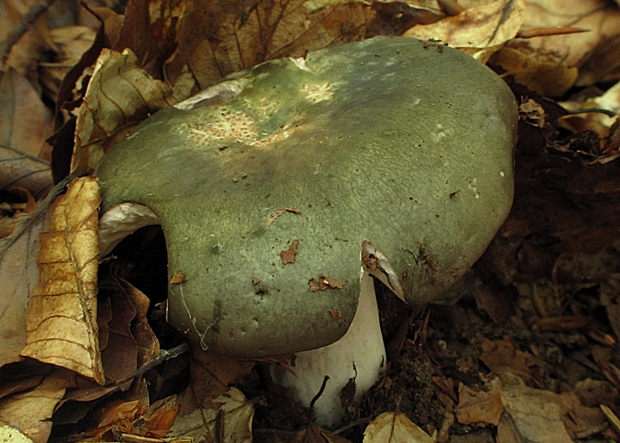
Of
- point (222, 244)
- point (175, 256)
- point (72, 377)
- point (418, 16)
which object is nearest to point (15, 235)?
point (72, 377)

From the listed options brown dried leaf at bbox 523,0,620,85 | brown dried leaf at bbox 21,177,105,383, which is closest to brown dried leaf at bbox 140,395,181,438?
brown dried leaf at bbox 21,177,105,383

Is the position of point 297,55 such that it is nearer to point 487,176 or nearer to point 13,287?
point 487,176

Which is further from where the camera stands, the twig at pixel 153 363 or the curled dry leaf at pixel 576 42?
the curled dry leaf at pixel 576 42

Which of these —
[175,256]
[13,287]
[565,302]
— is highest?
[175,256]

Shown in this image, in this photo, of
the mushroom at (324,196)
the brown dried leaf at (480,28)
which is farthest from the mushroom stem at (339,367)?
the brown dried leaf at (480,28)

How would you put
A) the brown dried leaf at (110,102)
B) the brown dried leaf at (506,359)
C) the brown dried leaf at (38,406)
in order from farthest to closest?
the brown dried leaf at (506,359) → the brown dried leaf at (110,102) → the brown dried leaf at (38,406)

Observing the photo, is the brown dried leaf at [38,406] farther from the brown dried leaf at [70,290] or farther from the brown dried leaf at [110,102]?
the brown dried leaf at [110,102]

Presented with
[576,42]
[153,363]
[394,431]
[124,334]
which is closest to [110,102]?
[124,334]

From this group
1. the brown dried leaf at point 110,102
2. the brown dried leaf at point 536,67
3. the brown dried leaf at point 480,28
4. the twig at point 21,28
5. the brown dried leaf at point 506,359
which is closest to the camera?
the brown dried leaf at point 110,102
